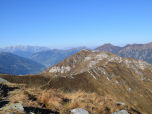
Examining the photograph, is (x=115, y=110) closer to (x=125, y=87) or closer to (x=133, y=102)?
(x=133, y=102)

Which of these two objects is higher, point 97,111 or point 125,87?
point 97,111

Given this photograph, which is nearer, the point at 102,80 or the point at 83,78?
the point at 83,78

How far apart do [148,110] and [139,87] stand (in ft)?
95.0

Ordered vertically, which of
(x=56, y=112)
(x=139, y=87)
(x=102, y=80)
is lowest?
(x=139, y=87)

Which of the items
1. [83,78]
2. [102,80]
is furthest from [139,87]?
[83,78]

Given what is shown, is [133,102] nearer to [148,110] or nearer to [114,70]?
[148,110]

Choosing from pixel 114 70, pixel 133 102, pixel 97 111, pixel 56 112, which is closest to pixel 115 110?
pixel 97 111

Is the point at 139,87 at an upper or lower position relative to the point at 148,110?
upper

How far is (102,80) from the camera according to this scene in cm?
11269

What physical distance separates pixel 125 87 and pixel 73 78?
58.2m

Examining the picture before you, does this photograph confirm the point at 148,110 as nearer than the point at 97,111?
No

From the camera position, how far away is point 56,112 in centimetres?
712

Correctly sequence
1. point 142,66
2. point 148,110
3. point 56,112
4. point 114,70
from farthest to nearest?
point 142,66
point 114,70
point 148,110
point 56,112


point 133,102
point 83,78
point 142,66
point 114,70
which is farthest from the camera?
point 142,66
